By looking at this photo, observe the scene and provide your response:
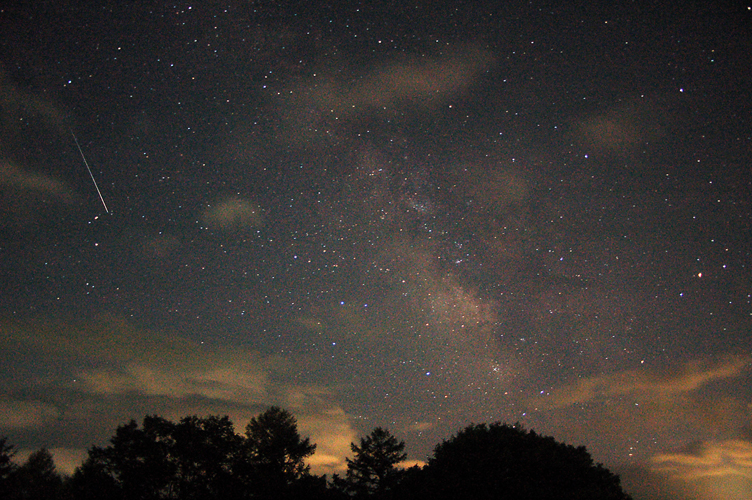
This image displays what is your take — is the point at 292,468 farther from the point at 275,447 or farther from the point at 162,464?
the point at 162,464

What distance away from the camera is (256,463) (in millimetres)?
33344

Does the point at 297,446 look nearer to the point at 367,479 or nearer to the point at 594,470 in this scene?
the point at 367,479

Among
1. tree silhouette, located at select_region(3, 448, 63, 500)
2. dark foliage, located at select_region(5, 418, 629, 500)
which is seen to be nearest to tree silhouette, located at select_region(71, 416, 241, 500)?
dark foliage, located at select_region(5, 418, 629, 500)

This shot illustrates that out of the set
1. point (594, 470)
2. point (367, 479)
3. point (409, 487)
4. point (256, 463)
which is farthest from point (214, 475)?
point (594, 470)

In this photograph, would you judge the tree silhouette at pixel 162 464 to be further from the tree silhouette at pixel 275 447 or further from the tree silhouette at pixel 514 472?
the tree silhouette at pixel 514 472

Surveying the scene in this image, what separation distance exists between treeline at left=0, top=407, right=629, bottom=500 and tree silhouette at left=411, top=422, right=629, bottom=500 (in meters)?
0.05

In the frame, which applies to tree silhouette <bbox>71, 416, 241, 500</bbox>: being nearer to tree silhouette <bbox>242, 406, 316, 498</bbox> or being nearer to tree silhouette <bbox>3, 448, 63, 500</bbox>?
tree silhouette <bbox>242, 406, 316, 498</bbox>

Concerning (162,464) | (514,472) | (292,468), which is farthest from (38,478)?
(514,472)

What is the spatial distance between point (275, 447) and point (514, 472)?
21565 mm

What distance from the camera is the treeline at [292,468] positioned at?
71.3 feet

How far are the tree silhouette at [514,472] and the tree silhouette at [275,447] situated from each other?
45.3ft

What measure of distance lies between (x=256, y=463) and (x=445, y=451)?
17.2m

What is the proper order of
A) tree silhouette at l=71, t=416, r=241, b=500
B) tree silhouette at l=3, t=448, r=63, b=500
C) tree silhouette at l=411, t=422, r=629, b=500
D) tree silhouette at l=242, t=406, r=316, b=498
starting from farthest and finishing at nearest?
tree silhouette at l=3, t=448, r=63, b=500, tree silhouette at l=242, t=406, r=316, b=498, tree silhouette at l=71, t=416, r=241, b=500, tree silhouette at l=411, t=422, r=629, b=500

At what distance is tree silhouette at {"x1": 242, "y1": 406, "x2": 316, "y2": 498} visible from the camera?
108 feet
